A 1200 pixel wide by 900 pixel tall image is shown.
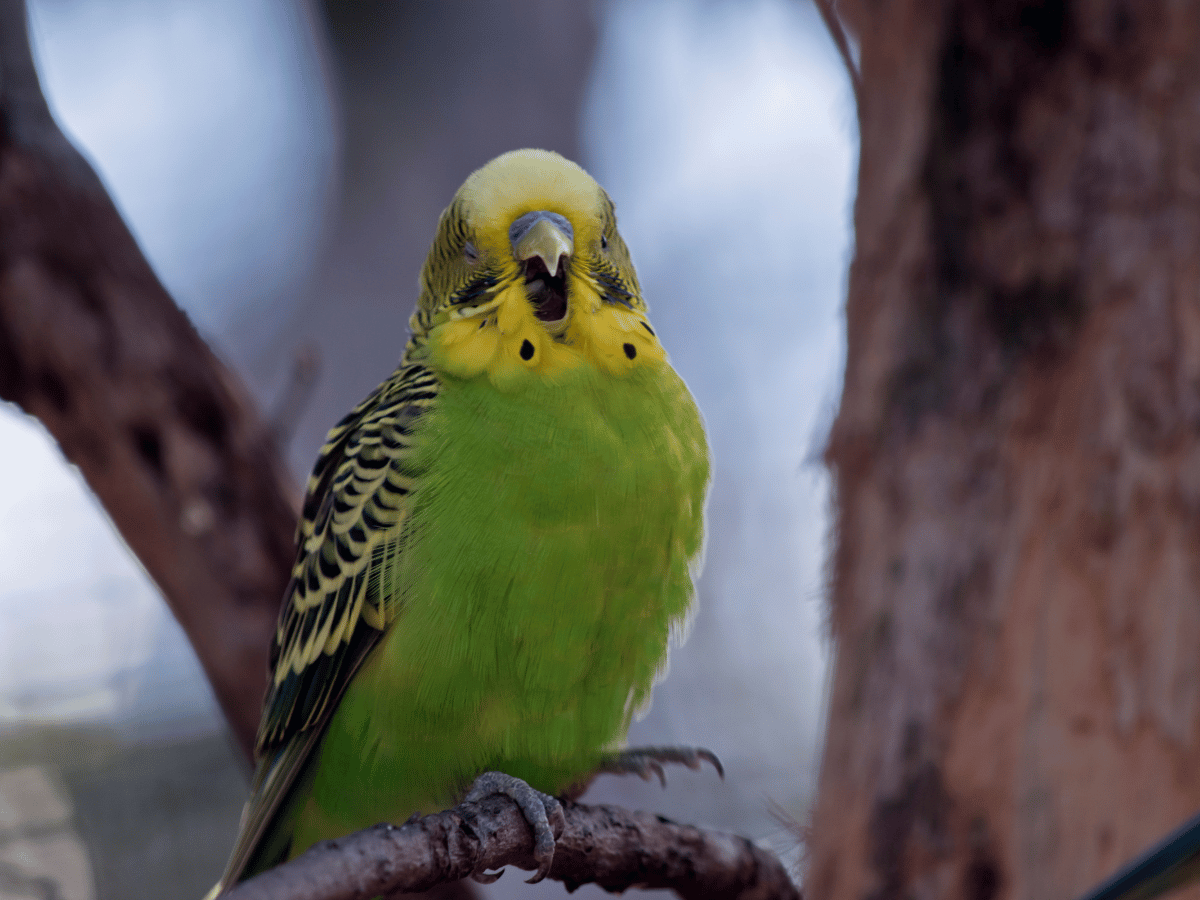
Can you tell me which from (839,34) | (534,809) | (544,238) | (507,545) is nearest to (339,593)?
(507,545)

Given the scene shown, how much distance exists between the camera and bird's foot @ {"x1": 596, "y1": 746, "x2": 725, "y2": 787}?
8.14 feet

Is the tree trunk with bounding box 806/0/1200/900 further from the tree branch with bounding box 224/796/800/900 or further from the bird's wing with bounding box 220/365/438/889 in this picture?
the bird's wing with bounding box 220/365/438/889

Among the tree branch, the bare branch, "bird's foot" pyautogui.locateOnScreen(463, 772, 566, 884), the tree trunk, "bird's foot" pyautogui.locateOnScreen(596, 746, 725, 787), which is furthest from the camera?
the bare branch

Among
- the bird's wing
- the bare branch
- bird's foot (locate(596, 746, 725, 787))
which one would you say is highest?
the bare branch

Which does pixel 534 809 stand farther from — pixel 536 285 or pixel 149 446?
pixel 149 446

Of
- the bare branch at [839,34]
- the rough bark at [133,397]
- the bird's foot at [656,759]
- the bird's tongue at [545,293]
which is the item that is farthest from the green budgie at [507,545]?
the bare branch at [839,34]

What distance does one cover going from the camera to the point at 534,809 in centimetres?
188

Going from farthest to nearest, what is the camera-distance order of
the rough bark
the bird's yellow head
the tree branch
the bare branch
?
the bare branch, the rough bark, the bird's yellow head, the tree branch

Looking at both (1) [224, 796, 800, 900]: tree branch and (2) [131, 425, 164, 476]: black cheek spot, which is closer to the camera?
(1) [224, 796, 800, 900]: tree branch

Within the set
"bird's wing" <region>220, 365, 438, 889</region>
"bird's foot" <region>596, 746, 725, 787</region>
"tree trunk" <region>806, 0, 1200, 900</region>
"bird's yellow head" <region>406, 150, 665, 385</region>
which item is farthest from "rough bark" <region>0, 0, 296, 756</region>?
"tree trunk" <region>806, 0, 1200, 900</region>

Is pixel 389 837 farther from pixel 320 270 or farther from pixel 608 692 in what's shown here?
pixel 320 270

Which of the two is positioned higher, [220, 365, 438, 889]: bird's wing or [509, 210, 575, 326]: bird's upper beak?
[509, 210, 575, 326]: bird's upper beak

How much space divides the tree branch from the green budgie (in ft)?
0.32

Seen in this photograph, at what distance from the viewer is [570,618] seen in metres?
2.05
